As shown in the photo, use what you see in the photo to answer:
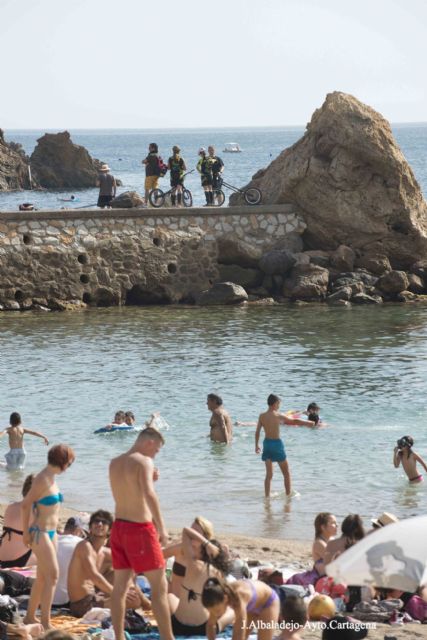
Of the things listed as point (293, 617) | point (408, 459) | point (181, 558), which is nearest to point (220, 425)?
point (408, 459)

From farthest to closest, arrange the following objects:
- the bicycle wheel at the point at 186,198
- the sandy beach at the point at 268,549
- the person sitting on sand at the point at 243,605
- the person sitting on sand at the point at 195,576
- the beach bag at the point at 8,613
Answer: the bicycle wheel at the point at 186,198 < the sandy beach at the point at 268,549 < the beach bag at the point at 8,613 < the person sitting on sand at the point at 195,576 < the person sitting on sand at the point at 243,605

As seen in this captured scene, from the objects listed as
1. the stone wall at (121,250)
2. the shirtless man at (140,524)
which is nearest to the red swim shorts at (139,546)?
the shirtless man at (140,524)

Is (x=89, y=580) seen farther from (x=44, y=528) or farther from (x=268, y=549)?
(x=268, y=549)

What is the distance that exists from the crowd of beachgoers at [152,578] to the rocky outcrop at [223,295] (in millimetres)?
21203

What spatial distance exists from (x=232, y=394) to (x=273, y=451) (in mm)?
7365

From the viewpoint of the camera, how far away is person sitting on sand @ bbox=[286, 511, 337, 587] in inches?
465

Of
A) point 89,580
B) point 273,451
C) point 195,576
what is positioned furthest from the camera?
point 273,451

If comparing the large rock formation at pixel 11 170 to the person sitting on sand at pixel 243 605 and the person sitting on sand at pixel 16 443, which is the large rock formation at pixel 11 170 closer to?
the person sitting on sand at pixel 16 443

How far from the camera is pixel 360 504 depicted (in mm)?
16812

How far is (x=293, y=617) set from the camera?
9.30 metres

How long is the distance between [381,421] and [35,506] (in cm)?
1283

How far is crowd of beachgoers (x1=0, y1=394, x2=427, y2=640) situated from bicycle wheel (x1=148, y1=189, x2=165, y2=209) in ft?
75.1

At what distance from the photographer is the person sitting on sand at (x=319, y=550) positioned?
1182 cm

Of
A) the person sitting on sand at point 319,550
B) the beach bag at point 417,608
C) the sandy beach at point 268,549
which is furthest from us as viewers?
the sandy beach at point 268,549
